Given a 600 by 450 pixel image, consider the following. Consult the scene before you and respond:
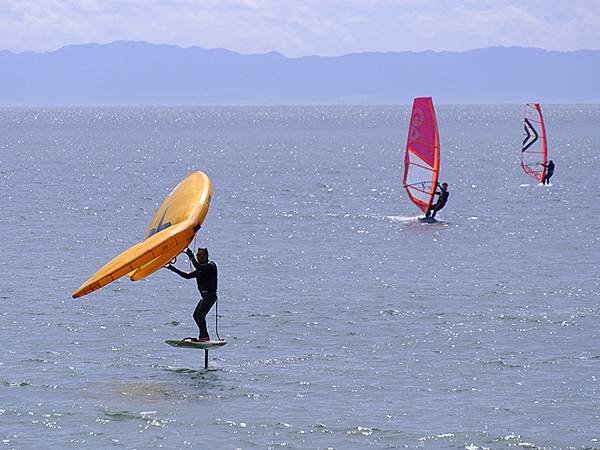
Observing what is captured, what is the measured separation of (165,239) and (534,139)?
191 feet

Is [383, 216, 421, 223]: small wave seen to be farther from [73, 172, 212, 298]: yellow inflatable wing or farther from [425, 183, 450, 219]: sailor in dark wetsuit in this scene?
[73, 172, 212, 298]: yellow inflatable wing

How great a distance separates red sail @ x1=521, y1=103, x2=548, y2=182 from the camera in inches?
3057

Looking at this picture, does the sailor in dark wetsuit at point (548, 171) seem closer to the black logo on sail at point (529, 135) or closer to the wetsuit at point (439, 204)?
the black logo on sail at point (529, 135)

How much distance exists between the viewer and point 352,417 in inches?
983

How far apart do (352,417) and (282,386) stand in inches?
108

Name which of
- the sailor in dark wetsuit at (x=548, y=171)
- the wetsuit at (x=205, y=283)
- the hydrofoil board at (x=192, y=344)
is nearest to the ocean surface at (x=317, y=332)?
the hydrofoil board at (x=192, y=344)

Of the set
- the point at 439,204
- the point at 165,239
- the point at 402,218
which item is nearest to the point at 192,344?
the point at 165,239

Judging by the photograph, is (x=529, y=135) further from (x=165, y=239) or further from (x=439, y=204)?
(x=165, y=239)

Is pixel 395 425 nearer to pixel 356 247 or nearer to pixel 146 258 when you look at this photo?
pixel 146 258

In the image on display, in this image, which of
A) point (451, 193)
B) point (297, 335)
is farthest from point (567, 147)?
point (297, 335)

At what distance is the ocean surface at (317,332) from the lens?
2445 cm

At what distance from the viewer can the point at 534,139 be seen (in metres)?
80.7

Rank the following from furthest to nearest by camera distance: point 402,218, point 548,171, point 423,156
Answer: point 548,171, point 402,218, point 423,156

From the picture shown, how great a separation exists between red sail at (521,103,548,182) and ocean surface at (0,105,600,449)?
9788mm
